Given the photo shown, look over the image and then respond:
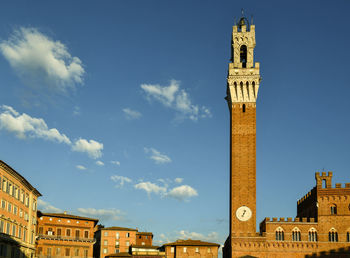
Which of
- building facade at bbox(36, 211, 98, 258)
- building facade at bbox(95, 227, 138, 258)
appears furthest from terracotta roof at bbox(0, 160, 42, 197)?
building facade at bbox(95, 227, 138, 258)

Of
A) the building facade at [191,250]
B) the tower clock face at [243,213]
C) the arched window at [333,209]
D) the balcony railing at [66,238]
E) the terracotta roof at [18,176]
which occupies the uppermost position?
the terracotta roof at [18,176]

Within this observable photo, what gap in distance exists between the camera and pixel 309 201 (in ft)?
226

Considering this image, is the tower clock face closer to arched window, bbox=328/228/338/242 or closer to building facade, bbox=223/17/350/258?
building facade, bbox=223/17/350/258

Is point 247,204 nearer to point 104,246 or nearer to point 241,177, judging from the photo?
point 241,177

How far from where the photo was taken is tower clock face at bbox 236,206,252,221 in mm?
63531

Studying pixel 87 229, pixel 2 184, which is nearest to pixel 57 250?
pixel 87 229

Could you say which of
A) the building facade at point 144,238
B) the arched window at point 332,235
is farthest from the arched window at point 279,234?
the building facade at point 144,238

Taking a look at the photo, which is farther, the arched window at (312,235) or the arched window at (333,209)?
the arched window at (333,209)

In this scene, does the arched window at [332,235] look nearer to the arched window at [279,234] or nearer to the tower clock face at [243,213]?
the arched window at [279,234]

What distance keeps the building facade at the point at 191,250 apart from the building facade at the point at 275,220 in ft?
36.7

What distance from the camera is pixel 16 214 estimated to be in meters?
54.6

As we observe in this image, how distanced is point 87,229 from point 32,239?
1670 cm

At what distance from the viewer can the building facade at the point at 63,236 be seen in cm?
7431

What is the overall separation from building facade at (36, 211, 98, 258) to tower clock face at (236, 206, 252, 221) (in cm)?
2919
